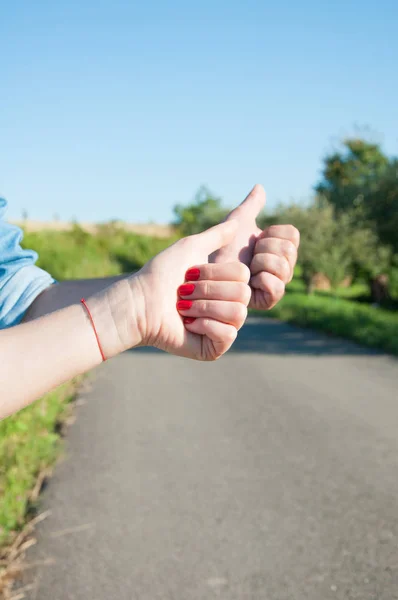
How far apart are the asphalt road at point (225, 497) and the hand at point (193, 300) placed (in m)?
1.98

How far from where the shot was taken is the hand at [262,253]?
1935mm

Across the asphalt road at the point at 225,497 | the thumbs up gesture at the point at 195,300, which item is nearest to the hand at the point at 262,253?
the thumbs up gesture at the point at 195,300

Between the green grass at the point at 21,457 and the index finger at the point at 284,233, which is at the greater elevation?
the index finger at the point at 284,233

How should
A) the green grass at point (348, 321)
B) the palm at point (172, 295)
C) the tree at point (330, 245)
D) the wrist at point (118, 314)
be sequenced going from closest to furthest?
the wrist at point (118, 314) < the palm at point (172, 295) < the green grass at point (348, 321) < the tree at point (330, 245)

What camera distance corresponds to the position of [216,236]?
1.68 metres

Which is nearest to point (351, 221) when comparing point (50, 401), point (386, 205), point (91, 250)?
point (386, 205)

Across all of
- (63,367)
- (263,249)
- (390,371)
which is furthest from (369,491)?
(390,371)

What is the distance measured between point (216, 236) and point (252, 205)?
1.31 ft

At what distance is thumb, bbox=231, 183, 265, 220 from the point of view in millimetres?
1996

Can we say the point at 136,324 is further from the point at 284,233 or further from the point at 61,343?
the point at 284,233

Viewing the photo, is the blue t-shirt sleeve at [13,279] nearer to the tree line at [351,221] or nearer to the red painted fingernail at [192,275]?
the red painted fingernail at [192,275]

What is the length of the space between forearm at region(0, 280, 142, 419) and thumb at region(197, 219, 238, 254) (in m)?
0.31

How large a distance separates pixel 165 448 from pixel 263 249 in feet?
13.1

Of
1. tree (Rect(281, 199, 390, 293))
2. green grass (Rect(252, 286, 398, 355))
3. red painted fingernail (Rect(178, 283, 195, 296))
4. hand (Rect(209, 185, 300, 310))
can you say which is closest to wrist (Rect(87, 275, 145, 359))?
red painted fingernail (Rect(178, 283, 195, 296))
